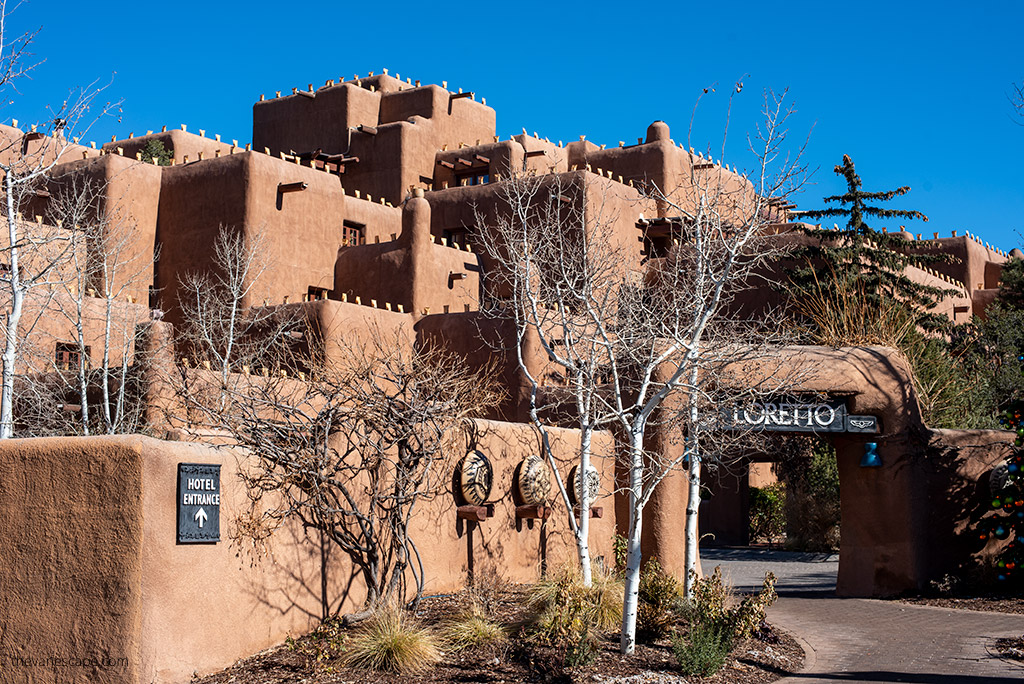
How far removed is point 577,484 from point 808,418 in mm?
4506

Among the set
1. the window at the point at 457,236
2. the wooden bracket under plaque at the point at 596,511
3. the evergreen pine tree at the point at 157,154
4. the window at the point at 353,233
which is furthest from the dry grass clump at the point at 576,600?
the evergreen pine tree at the point at 157,154

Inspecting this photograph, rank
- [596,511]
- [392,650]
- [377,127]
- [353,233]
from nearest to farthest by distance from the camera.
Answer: [392,650], [596,511], [353,233], [377,127]

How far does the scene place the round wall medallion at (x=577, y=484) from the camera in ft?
50.7

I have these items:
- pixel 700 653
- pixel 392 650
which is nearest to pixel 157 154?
pixel 392 650

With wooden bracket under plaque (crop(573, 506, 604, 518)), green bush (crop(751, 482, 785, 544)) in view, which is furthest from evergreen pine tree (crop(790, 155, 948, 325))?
wooden bracket under plaque (crop(573, 506, 604, 518))

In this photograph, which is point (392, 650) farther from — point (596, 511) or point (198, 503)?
point (596, 511)

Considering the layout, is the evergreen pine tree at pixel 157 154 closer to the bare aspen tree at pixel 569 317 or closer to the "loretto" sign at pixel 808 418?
the bare aspen tree at pixel 569 317

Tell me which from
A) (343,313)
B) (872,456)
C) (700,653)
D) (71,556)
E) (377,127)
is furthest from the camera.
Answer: (377,127)

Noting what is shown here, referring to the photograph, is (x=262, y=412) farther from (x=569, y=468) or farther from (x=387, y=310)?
(x=387, y=310)

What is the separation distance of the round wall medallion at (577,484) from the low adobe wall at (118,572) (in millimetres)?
5718

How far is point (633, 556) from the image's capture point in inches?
435

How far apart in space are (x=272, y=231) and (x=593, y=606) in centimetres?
2004

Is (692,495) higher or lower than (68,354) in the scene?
lower

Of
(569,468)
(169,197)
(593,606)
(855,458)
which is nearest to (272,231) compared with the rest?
(169,197)
